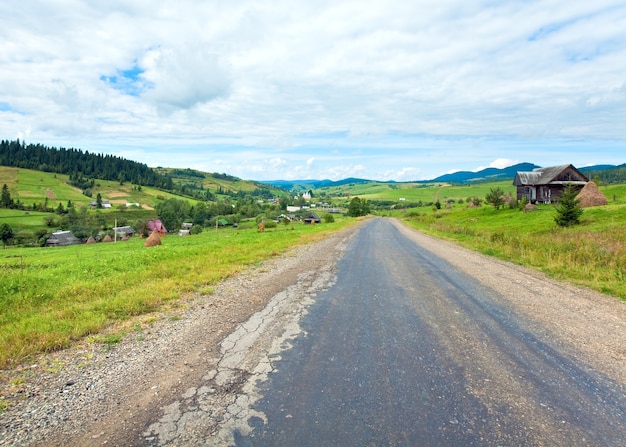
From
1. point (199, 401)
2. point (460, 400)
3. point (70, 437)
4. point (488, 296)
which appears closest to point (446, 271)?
point (488, 296)

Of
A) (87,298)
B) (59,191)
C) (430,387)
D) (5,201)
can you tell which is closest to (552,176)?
(430,387)

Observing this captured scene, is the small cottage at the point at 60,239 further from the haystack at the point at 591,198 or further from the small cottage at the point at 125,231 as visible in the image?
the haystack at the point at 591,198

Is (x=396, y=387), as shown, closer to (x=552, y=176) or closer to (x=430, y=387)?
(x=430, y=387)

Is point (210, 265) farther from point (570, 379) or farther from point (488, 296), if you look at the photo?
point (570, 379)

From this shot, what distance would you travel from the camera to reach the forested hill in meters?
160

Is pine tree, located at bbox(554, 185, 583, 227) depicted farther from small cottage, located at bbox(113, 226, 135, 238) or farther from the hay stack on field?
small cottage, located at bbox(113, 226, 135, 238)

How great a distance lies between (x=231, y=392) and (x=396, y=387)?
204 centimetres

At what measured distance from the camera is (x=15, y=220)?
297ft

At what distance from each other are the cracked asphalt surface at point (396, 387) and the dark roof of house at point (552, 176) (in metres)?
59.0

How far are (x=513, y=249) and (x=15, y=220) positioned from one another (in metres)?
115

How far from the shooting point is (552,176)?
2168 inches

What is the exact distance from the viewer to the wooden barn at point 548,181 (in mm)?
54625

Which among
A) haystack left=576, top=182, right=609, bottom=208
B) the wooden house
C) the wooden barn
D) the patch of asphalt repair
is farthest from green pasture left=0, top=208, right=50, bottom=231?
haystack left=576, top=182, right=609, bottom=208

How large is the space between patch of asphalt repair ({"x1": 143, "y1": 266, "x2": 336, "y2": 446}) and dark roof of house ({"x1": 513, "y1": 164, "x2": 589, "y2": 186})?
200 feet
